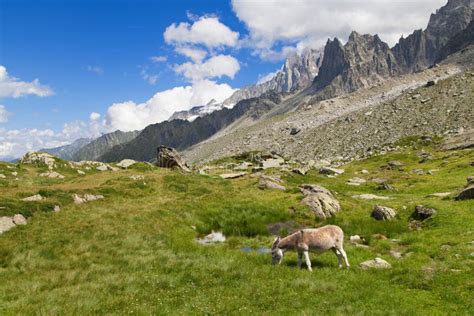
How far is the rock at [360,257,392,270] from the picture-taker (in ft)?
70.6

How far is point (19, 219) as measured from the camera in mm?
29250

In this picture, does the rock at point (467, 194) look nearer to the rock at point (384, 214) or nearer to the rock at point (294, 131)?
the rock at point (384, 214)

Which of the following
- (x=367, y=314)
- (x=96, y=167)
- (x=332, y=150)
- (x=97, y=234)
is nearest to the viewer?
(x=367, y=314)

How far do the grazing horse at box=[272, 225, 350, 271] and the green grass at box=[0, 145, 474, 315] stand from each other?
3.06ft

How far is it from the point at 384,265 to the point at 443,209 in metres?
13.8

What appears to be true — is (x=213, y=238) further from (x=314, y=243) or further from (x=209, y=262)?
(x=314, y=243)

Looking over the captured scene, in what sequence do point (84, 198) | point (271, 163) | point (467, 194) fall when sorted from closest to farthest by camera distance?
point (467, 194) < point (84, 198) < point (271, 163)

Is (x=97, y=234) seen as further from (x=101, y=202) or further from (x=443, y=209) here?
(x=443, y=209)

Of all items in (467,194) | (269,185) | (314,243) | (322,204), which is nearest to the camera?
(314,243)

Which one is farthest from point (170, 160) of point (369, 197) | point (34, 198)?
point (34, 198)

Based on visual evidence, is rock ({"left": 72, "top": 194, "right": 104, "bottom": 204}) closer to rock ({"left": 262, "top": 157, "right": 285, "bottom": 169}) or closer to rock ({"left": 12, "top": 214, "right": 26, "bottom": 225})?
rock ({"left": 12, "top": 214, "right": 26, "bottom": 225})

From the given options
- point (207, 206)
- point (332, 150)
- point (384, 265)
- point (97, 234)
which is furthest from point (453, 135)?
point (97, 234)

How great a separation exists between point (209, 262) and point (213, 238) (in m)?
9.44

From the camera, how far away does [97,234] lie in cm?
2792
